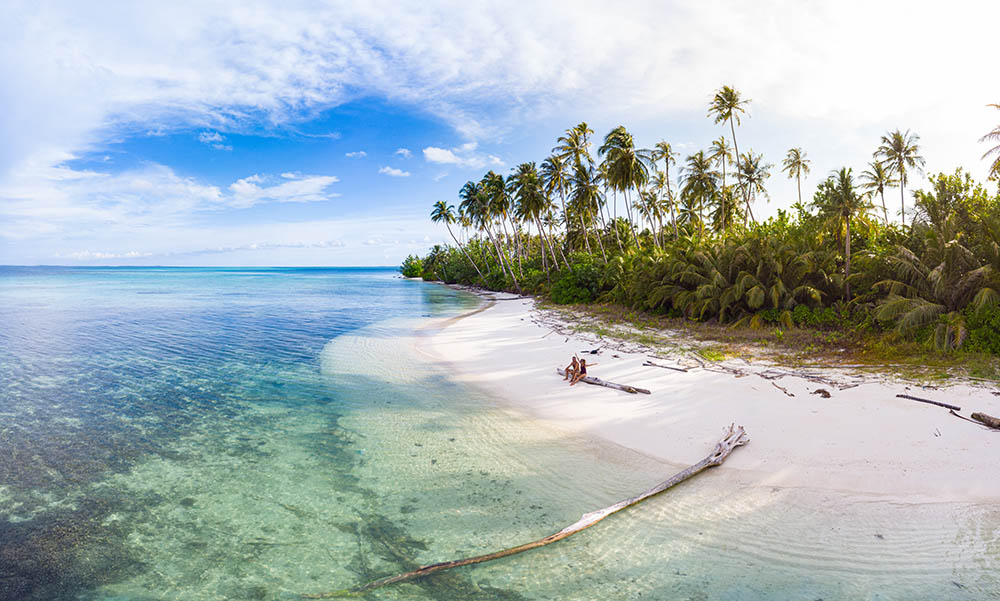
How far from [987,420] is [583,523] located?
285 inches

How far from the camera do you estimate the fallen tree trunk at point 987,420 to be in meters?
7.26

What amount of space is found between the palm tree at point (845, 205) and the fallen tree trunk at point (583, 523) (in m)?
13.6

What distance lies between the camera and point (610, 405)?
33.2 feet

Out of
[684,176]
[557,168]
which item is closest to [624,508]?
[684,176]

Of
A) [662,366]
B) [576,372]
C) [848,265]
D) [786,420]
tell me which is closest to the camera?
[786,420]

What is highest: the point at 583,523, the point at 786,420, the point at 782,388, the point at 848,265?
the point at 848,265

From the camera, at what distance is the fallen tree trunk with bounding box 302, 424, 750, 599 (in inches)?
191

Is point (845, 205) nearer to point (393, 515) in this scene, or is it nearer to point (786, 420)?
point (786, 420)

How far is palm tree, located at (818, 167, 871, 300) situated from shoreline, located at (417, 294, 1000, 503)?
29.1 ft

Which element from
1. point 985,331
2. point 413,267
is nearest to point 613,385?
point 985,331

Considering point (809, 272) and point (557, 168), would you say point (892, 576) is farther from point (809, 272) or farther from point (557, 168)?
point (557, 168)

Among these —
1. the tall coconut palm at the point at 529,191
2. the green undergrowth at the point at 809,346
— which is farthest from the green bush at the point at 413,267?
the green undergrowth at the point at 809,346

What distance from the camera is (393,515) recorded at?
6.26 metres

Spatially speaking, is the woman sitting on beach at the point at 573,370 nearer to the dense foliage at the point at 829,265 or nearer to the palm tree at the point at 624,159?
the dense foliage at the point at 829,265
